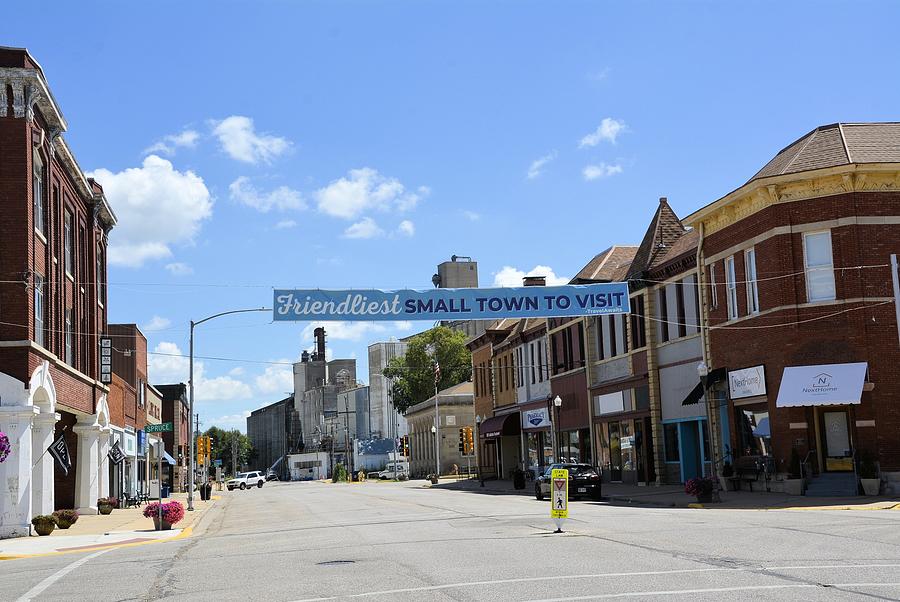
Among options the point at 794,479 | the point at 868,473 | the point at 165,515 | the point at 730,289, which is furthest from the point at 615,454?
the point at 165,515

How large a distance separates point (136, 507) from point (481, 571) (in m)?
41.4

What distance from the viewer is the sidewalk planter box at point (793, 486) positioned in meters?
31.0

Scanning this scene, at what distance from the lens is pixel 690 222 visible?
38.2m

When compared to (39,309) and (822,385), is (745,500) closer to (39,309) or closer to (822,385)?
(822,385)

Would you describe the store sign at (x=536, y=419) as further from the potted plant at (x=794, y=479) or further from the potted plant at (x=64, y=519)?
the potted plant at (x=64, y=519)

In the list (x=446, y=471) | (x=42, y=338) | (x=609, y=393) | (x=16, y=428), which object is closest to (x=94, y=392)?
(x=42, y=338)

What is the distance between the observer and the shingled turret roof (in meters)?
32.0

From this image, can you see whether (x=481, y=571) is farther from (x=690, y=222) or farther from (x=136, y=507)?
(x=136, y=507)

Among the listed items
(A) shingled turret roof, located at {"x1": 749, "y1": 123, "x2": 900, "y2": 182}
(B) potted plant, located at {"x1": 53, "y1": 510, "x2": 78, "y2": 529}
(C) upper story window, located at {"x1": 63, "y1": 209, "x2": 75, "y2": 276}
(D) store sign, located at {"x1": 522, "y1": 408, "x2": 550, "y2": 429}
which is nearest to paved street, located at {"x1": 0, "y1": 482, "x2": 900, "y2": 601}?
(B) potted plant, located at {"x1": 53, "y1": 510, "x2": 78, "y2": 529}

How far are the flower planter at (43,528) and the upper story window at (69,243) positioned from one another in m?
12.6

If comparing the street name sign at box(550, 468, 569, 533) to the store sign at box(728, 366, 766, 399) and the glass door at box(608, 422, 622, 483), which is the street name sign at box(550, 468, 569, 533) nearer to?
the store sign at box(728, 366, 766, 399)

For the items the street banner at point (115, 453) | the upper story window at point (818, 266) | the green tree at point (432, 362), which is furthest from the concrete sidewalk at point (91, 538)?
the green tree at point (432, 362)

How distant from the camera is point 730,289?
3619cm

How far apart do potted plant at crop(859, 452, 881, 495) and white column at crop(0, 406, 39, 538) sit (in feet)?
79.4
